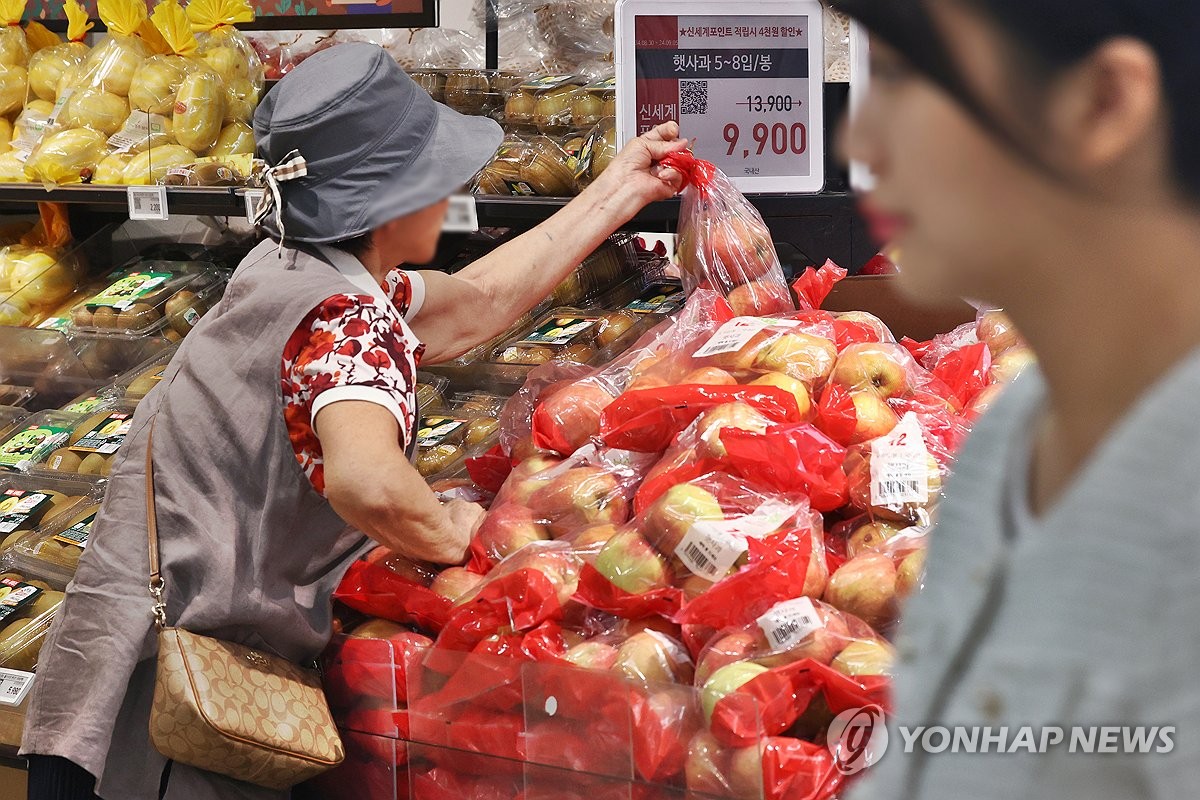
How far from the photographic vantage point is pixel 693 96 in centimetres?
231

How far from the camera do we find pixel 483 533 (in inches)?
66.5

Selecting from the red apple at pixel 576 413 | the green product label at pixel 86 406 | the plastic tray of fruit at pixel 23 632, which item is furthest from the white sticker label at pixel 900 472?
the green product label at pixel 86 406

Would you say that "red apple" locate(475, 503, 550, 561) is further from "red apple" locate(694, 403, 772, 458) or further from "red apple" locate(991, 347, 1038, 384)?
"red apple" locate(991, 347, 1038, 384)

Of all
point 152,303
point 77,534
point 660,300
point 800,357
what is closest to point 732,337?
point 800,357

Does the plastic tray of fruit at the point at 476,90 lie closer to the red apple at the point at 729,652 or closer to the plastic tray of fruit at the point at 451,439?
the plastic tray of fruit at the point at 451,439

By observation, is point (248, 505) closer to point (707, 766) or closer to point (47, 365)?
point (707, 766)

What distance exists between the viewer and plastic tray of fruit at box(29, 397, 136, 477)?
2512mm

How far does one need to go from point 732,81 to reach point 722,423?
0.95 m

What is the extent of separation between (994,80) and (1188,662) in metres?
0.14

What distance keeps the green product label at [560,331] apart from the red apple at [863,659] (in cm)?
130

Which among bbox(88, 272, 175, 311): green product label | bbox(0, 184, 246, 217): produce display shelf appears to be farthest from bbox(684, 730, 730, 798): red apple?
bbox(88, 272, 175, 311): green product label

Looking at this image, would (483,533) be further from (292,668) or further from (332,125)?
(332,125)

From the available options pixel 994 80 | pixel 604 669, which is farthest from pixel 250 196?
pixel 994 80

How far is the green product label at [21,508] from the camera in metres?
2.34
